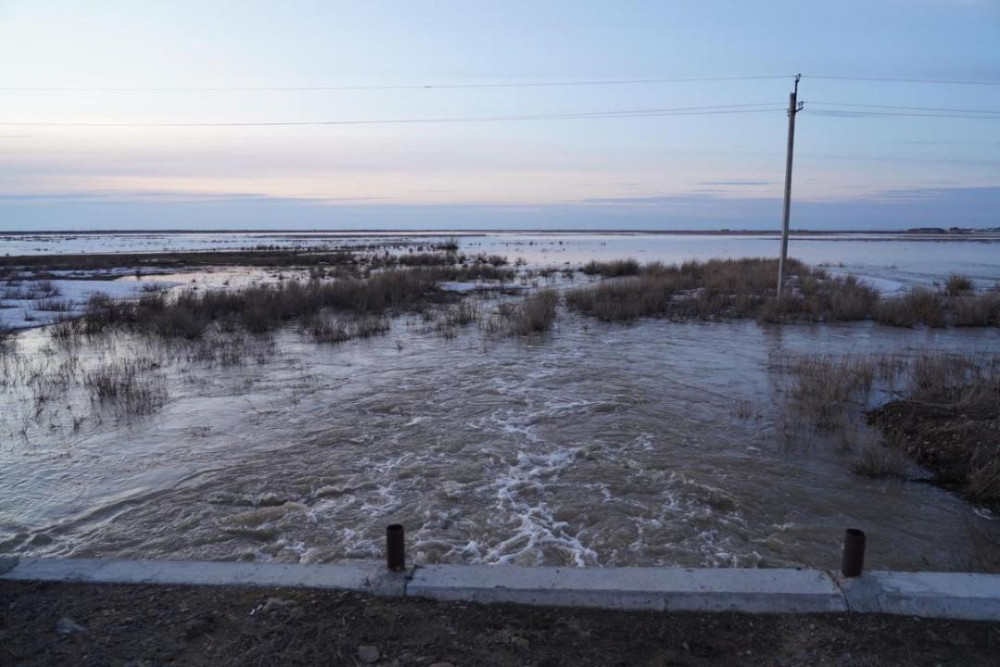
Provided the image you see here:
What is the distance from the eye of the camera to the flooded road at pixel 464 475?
5473mm

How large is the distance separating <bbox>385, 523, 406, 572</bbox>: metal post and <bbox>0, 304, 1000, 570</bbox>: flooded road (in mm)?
997

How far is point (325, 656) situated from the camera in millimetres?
3510

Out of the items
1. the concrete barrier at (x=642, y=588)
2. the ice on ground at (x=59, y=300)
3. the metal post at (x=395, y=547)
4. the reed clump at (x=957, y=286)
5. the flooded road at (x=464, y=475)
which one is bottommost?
the flooded road at (x=464, y=475)

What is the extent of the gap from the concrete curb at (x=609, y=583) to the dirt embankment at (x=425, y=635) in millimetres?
90

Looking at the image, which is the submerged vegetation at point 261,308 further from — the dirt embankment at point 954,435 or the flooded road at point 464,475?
the dirt embankment at point 954,435

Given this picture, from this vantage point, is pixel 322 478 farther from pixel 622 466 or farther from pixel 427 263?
pixel 427 263

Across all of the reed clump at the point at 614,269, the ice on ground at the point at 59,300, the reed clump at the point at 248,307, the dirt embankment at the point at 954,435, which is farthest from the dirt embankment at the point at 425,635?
the reed clump at the point at 614,269

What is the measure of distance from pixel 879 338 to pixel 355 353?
512 inches

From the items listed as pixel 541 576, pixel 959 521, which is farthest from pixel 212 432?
pixel 959 521

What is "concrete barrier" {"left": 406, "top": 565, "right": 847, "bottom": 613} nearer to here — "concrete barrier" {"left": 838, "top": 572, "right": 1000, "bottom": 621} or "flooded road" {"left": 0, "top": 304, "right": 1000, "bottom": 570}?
"concrete barrier" {"left": 838, "top": 572, "right": 1000, "bottom": 621}

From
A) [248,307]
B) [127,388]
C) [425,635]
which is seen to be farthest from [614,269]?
[425,635]

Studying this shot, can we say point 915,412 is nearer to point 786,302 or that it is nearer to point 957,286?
point 786,302

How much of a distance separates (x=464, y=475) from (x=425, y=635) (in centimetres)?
338

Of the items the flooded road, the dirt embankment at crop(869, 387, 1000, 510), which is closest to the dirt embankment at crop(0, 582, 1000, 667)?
the flooded road
